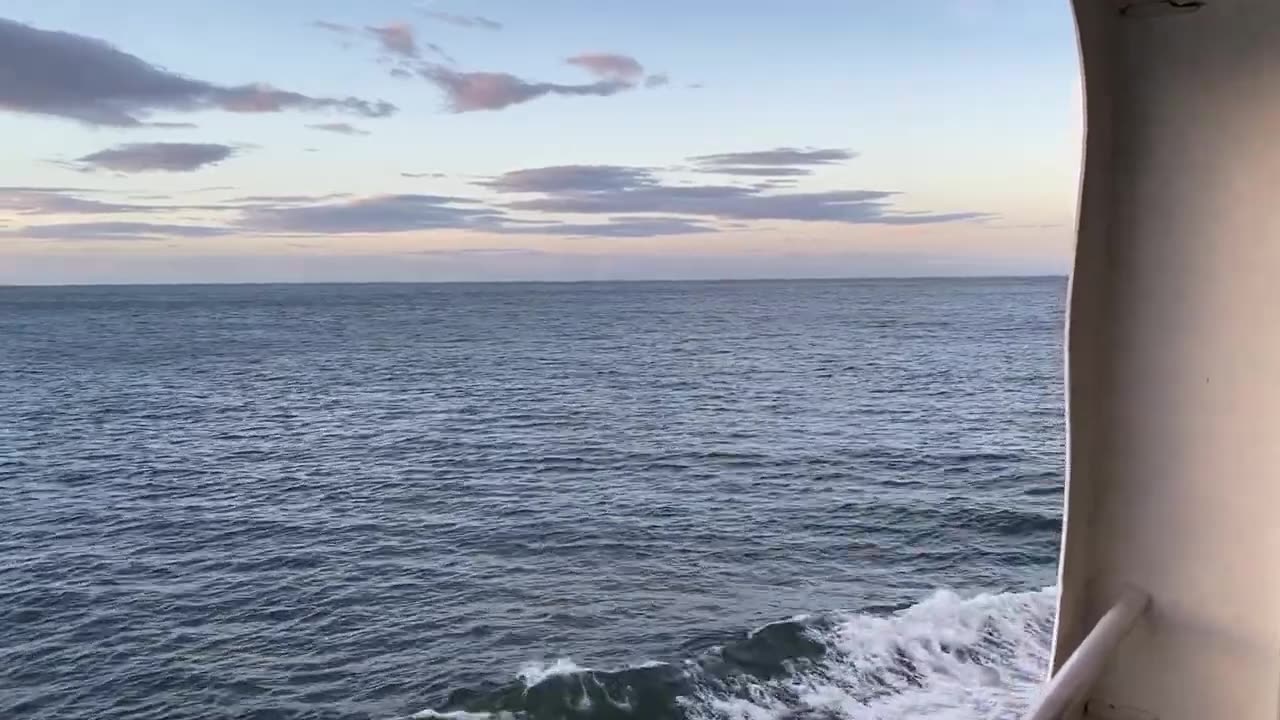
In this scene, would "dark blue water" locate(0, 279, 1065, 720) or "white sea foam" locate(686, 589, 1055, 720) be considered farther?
"dark blue water" locate(0, 279, 1065, 720)

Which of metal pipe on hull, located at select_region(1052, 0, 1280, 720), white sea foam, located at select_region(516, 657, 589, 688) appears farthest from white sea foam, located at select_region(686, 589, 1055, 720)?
metal pipe on hull, located at select_region(1052, 0, 1280, 720)

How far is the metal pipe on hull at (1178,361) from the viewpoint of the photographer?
1970 mm

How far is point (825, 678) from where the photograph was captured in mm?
11586

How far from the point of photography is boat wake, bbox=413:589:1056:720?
1054 centimetres

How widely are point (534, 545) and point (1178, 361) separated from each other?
1656cm

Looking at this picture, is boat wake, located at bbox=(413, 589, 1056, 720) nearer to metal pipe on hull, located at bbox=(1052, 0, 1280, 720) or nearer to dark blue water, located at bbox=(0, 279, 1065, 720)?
dark blue water, located at bbox=(0, 279, 1065, 720)

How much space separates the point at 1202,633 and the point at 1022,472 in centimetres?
2199

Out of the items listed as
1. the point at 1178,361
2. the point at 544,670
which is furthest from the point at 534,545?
the point at 1178,361

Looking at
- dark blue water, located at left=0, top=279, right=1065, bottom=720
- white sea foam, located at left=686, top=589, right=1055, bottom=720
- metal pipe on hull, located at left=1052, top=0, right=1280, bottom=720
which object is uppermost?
metal pipe on hull, located at left=1052, top=0, right=1280, bottom=720

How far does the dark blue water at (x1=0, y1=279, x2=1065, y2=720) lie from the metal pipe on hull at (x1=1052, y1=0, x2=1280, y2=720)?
8.11 meters

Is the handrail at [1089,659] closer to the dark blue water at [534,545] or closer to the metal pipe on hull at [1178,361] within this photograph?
the metal pipe on hull at [1178,361]

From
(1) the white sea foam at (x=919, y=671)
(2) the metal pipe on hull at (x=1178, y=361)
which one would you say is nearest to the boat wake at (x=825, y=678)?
(1) the white sea foam at (x=919, y=671)

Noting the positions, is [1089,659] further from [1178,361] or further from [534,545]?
[534,545]

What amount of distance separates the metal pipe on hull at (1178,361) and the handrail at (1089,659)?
0.07 m
